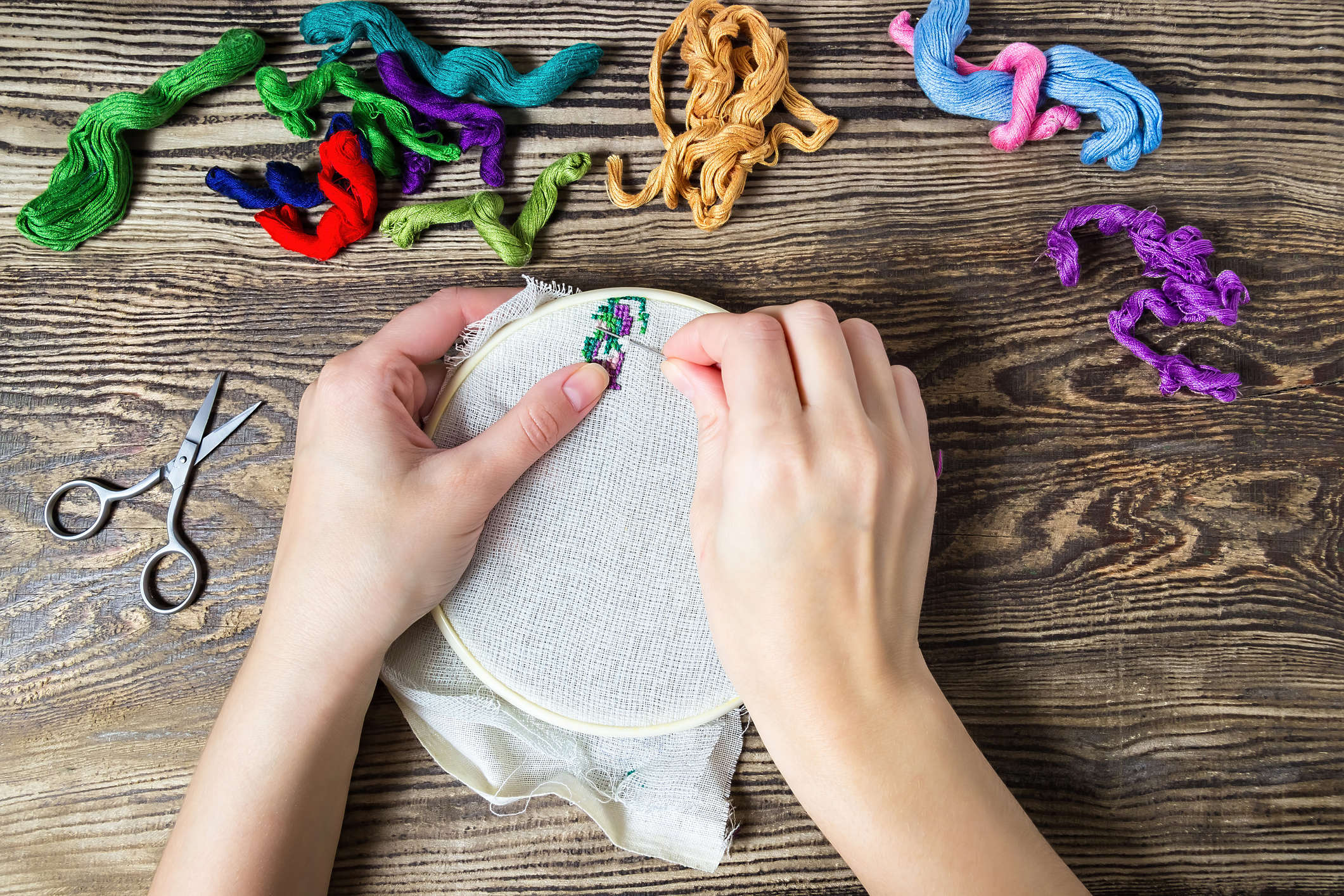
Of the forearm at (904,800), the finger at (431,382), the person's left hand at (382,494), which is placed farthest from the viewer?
the finger at (431,382)

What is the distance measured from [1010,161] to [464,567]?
80cm

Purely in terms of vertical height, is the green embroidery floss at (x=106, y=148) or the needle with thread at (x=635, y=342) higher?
the green embroidery floss at (x=106, y=148)

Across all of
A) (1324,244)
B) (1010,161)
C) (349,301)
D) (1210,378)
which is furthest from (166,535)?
(1324,244)

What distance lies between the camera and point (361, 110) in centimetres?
94

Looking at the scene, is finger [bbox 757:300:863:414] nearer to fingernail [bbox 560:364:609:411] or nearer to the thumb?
the thumb

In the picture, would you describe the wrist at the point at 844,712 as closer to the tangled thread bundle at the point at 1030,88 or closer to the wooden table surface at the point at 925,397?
the wooden table surface at the point at 925,397

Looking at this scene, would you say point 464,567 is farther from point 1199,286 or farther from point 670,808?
point 1199,286

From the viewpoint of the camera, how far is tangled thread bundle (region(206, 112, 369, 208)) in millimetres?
917

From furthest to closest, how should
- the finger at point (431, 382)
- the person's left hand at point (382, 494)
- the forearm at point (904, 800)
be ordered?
the finger at point (431, 382), the person's left hand at point (382, 494), the forearm at point (904, 800)

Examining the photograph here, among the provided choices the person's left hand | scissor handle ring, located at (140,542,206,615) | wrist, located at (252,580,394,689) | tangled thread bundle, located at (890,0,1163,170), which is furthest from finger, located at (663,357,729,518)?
scissor handle ring, located at (140,542,206,615)

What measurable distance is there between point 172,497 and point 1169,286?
1.20 metres

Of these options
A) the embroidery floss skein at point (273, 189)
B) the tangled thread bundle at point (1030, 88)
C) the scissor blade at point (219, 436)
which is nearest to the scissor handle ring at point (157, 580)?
the scissor blade at point (219, 436)

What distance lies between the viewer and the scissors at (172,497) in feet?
2.97

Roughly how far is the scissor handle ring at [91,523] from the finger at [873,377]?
85 centimetres
